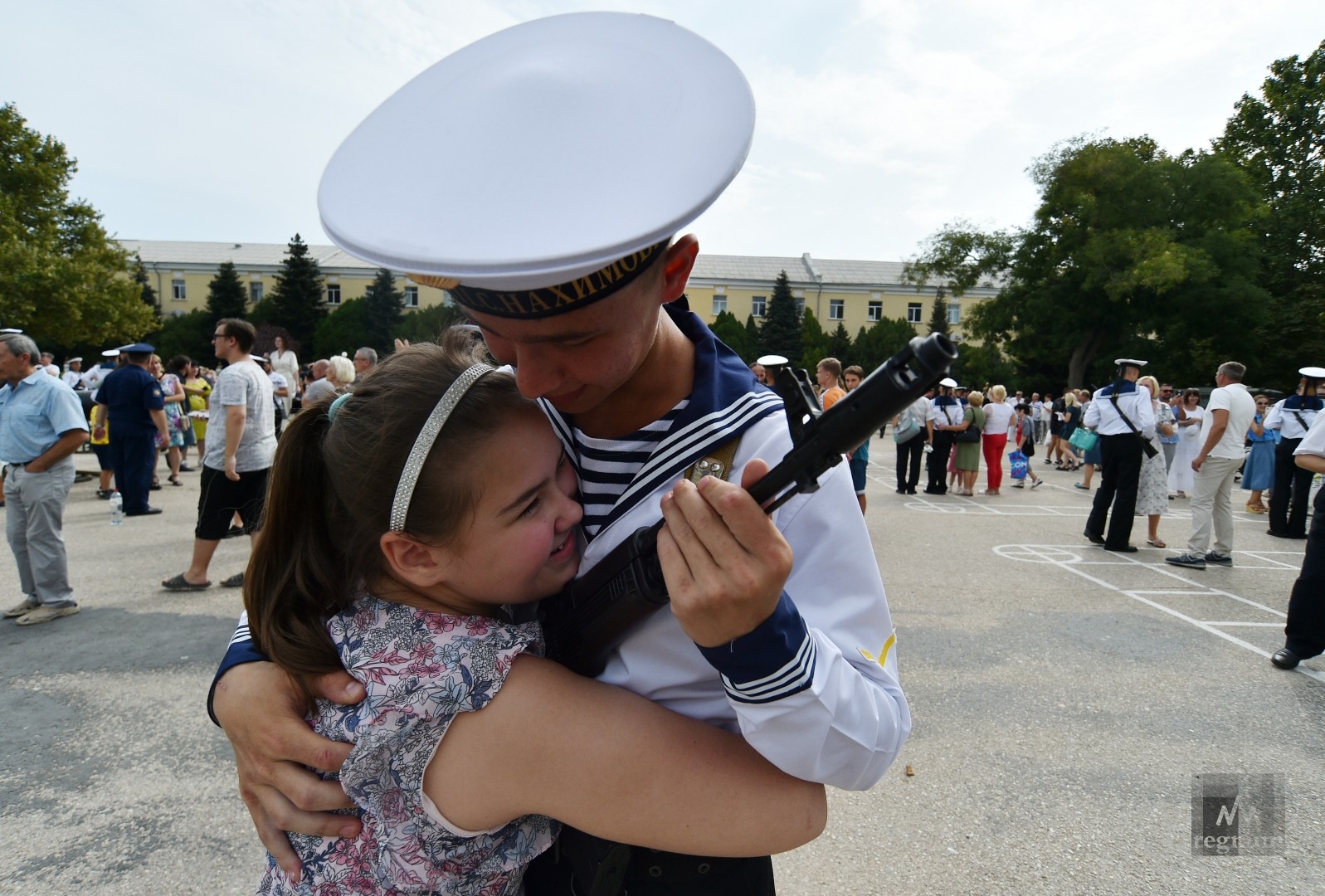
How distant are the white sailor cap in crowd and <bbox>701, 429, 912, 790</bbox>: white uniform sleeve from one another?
17.9 inches

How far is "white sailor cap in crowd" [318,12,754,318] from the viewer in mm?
776

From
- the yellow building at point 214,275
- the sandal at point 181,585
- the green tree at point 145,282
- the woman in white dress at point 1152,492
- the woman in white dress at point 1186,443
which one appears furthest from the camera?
the yellow building at point 214,275

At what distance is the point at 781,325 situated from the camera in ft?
182

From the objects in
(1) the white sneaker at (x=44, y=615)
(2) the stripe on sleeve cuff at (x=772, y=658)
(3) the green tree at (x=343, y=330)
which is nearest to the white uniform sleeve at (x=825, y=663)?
(2) the stripe on sleeve cuff at (x=772, y=658)

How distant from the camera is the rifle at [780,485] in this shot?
82 centimetres

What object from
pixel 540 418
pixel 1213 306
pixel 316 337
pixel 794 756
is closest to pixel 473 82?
pixel 540 418

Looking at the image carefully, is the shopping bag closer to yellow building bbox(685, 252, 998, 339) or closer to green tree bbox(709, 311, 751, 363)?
green tree bbox(709, 311, 751, 363)

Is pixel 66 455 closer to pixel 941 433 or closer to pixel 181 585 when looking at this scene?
pixel 181 585

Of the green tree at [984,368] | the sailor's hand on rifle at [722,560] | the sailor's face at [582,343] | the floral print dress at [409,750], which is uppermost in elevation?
the green tree at [984,368]

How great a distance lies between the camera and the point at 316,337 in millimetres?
53062

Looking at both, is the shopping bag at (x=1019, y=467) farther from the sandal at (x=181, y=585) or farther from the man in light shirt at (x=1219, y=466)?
the sandal at (x=181, y=585)

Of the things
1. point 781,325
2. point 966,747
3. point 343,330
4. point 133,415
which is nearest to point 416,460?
point 966,747

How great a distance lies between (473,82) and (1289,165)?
167 feet

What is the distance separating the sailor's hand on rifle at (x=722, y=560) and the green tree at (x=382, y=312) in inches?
2153
